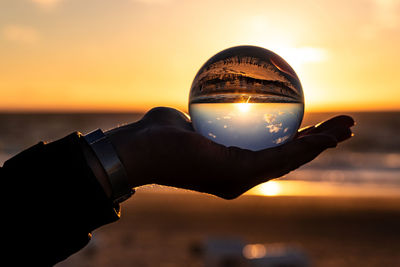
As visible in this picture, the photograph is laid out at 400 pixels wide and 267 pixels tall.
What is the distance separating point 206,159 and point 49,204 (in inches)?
33.3

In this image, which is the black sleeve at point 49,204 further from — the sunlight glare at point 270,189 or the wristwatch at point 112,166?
the sunlight glare at point 270,189

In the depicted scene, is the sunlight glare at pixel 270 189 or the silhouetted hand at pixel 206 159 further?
the sunlight glare at pixel 270 189

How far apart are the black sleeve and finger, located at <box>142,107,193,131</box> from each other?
836 mm

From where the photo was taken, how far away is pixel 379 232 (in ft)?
32.8

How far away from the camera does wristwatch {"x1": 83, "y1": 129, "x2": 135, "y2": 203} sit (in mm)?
1737

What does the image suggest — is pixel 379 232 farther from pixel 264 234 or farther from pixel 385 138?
pixel 385 138

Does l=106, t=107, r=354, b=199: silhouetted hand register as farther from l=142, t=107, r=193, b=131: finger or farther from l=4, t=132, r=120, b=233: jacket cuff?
l=4, t=132, r=120, b=233: jacket cuff

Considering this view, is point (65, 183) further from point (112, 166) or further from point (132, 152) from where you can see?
point (132, 152)

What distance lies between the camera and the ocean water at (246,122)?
8.42ft

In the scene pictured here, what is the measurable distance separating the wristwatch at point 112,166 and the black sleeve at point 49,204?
0.16 metres

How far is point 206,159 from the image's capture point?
215 cm

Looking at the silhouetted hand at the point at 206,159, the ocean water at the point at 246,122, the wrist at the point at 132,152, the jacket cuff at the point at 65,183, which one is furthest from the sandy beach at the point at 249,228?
the jacket cuff at the point at 65,183

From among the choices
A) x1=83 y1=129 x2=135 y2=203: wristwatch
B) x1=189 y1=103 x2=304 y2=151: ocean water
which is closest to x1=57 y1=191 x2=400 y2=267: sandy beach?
x1=189 y1=103 x2=304 y2=151: ocean water

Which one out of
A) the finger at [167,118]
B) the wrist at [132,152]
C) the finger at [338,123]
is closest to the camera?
the wrist at [132,152]
